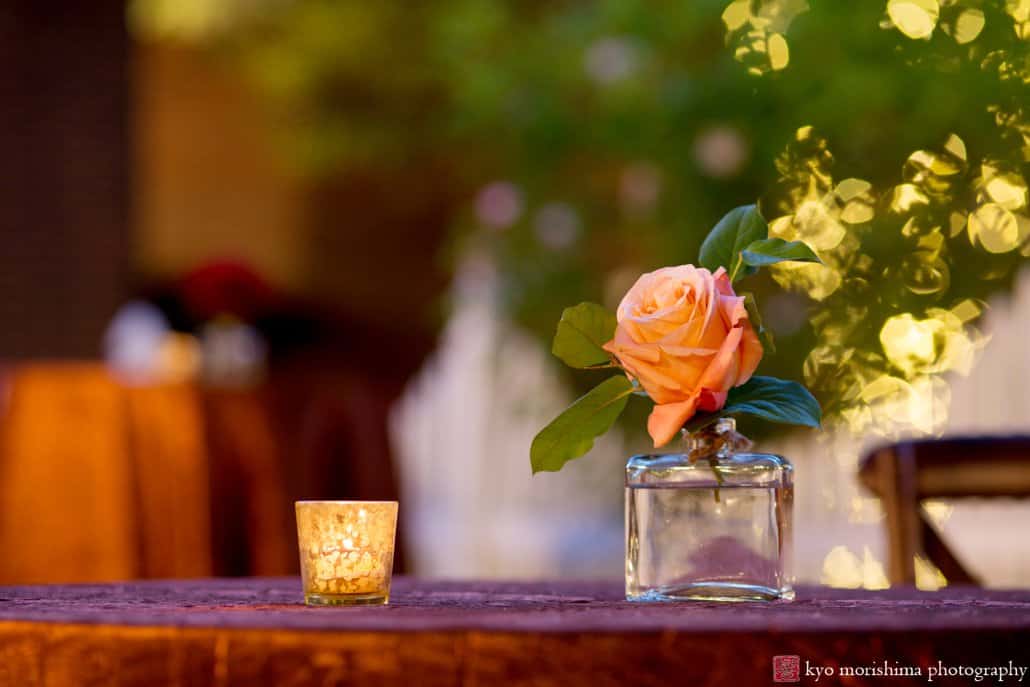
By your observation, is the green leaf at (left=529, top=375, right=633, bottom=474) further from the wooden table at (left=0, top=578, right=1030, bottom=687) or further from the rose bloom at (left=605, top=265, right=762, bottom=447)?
the wooden table at (left=0, top=578, right=1030, bottom=687)

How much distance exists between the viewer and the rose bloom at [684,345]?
864 mm

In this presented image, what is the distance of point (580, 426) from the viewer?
36.0 inches

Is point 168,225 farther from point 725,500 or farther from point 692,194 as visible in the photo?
point 725,500

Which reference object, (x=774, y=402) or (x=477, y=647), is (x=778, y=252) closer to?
(x=774, y=402)

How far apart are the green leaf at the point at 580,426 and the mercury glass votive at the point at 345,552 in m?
0.11

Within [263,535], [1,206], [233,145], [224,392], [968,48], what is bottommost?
[263,535]

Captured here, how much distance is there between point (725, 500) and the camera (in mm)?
894

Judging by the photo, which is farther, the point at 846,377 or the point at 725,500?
the point at 846,377

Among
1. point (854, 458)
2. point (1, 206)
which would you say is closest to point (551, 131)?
point (854, 458)

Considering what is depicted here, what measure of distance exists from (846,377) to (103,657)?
313cm

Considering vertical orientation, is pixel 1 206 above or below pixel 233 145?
below

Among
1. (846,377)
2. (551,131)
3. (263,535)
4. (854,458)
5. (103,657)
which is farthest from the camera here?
(551,131)

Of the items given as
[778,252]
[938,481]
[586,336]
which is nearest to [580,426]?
[586,336]

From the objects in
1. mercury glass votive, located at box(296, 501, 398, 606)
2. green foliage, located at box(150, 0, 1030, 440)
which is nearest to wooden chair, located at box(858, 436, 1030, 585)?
mercury glass votive, located at box(296, 501, 398, 606)
